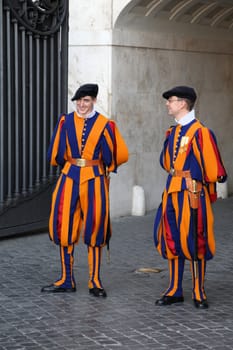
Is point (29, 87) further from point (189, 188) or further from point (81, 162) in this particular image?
point (189, 188)

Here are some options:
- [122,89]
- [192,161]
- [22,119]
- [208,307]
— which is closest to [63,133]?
[192,161]

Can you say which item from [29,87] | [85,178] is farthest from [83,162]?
[29,87]

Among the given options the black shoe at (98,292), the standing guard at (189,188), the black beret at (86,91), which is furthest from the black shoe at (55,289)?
the black beret at (86,91)

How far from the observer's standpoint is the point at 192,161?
651cm

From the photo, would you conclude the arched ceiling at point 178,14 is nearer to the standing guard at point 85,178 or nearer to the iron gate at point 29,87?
the iron gate at point 29,87

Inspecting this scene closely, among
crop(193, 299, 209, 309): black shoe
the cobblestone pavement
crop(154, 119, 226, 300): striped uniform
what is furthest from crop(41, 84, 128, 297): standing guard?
crop(193, 299, 209, 309): black shoe

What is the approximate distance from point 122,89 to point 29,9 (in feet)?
5.78

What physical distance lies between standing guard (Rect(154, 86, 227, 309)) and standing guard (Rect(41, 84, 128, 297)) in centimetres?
51

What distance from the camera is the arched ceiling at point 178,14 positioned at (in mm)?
10391

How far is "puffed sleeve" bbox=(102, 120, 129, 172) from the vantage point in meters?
6.97

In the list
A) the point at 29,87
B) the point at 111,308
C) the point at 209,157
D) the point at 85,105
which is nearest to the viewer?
the point at 209,157

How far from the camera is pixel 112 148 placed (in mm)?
7004

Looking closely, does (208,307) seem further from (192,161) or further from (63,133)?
(63,133)

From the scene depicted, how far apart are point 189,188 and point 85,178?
844 mm
